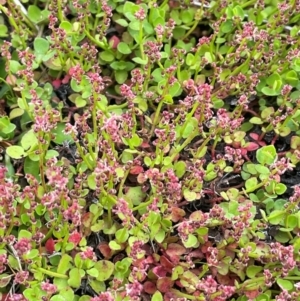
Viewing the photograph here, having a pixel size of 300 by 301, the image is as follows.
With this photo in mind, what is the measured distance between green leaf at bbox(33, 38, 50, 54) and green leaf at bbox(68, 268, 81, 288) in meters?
0.69

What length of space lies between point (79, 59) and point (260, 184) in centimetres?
65

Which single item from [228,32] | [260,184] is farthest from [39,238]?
[228,32]

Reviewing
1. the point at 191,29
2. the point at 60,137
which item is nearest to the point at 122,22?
the point at 191,29

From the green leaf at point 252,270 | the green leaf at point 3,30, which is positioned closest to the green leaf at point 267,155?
the green leaf at point 252,270

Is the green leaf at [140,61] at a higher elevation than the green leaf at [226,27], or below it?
below

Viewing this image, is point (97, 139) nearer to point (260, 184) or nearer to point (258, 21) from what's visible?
point (260, 184)

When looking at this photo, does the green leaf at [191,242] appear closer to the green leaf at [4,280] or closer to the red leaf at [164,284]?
the red leaf at [164,284]

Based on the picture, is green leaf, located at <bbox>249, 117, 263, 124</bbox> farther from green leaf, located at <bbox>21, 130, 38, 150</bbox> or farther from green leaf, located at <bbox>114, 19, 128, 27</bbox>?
green leaf, located at <bbox>21, 130, 38, 150</bbox>

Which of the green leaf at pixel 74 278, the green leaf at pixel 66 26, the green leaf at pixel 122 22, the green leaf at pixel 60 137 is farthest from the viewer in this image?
the green leaf at pixel 122 22

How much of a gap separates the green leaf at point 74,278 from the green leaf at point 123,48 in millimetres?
713

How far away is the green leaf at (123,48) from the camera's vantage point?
5.86ft

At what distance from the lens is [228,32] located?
6.06 ft

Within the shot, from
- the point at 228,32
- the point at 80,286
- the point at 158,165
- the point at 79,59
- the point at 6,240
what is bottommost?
the point at 80,286

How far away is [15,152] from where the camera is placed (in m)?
1.54
